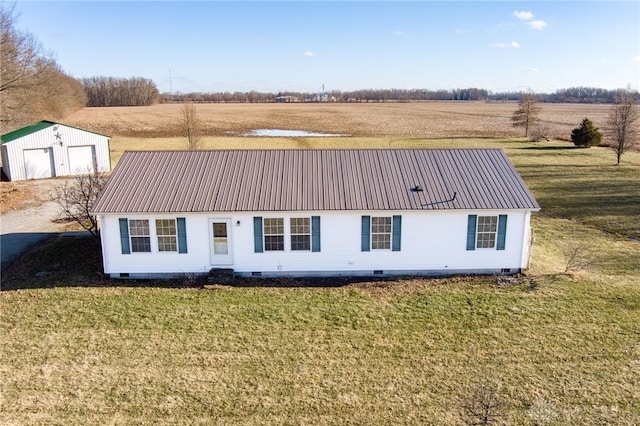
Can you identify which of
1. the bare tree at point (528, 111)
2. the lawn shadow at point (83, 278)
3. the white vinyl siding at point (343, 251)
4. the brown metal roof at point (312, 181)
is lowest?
the lawn shadow at point (83, 278)

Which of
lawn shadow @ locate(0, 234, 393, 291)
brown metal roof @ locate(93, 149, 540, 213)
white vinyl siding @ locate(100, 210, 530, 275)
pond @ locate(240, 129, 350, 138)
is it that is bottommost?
lawn shadow @ locate(0, 234, 393, 291)

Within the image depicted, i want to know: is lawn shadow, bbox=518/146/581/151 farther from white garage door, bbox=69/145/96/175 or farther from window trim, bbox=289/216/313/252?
window trim, bbox=289/216/313/252

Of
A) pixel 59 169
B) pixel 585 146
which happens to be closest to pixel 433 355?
pixel 59 169

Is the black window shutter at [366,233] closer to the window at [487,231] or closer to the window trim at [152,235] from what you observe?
the window at [487,231]

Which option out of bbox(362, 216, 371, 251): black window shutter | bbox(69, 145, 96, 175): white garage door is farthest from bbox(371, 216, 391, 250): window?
bbox(69, 145, 96, 175): white garage door

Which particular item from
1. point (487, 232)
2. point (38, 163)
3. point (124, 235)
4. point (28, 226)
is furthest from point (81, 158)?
point (487, 232)

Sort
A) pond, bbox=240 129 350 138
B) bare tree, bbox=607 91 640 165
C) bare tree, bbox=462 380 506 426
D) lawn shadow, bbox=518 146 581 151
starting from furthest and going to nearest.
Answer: pond, bbox=240 129 350 138
lawn shadow, bbox=518 146 581 151
bare tree, bbox=607 91 640 165
bare tree, bbox=462 380 506 426

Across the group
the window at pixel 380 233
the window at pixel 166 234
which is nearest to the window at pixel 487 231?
the window at pixel 380 233
